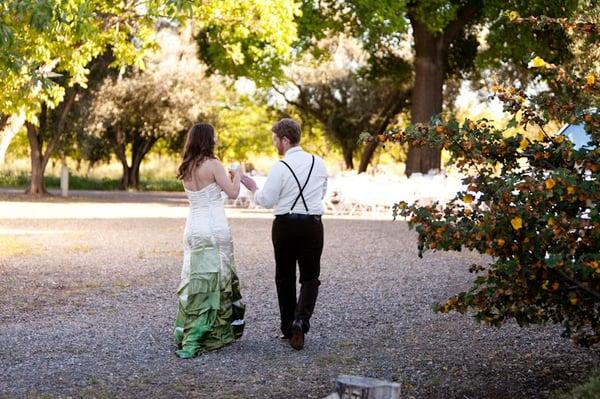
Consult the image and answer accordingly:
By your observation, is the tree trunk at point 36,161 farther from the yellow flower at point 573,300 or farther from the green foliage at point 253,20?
the yellow flower at point 573,300

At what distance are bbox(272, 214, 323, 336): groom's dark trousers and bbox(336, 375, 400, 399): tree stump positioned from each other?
2.57 metres

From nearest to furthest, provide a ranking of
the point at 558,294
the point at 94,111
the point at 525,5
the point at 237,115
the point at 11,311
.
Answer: the point at 558,294 → the point at 11,311 → the point at 525,5 → the point at 94,111 → the point at 237,115

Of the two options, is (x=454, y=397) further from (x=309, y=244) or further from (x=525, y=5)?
(x=525, y=5)

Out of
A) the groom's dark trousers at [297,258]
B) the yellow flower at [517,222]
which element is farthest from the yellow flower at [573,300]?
the groom's dark trousers at [297,258]

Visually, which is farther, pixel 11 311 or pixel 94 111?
pixel 94 111

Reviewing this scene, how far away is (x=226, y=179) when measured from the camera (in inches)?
297

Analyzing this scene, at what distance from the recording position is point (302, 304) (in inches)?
306

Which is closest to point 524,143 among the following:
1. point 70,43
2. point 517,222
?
point 517,222

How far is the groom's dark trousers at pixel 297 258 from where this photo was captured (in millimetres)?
7598

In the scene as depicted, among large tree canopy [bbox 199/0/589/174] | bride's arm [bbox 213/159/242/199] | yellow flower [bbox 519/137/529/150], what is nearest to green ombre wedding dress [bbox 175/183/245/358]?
bride's arm [bbox 213/159/242/199]

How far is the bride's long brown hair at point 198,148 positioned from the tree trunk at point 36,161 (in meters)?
28.4

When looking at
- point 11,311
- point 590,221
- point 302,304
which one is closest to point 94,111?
point 11,311

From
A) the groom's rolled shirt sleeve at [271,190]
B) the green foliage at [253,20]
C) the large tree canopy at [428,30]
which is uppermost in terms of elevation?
the large tree canopy at [428,30]

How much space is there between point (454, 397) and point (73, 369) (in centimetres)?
269
